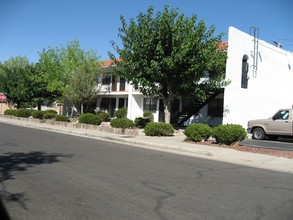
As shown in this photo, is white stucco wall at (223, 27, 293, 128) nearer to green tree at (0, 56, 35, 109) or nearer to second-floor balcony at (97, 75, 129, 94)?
second-floor balcony at (97, 75, 129, 94)

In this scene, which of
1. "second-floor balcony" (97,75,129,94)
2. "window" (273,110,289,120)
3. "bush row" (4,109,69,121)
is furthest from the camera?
"second-floor balcony" (97,75,129,94)

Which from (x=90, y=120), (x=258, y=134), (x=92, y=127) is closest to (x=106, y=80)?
(x=90, y=120)

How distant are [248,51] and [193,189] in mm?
18395

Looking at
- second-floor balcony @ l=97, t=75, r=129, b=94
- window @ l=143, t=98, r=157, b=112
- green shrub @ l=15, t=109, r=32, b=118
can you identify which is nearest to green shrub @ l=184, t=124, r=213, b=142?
window @ l=143, t=98, r=157, b=112

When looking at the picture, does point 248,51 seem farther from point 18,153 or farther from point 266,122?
point 18,153

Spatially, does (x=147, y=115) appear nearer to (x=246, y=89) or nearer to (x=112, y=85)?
(x=112, y=85)

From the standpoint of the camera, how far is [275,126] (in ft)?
58.0

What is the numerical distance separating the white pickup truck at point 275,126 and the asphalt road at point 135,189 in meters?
8.50

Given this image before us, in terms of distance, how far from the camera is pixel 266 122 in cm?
1806

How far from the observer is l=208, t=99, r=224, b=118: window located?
84.5ft

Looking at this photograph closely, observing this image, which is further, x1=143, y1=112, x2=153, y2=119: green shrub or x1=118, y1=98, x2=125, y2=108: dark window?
x1=118, y1=98, x2=125, y2=108: dark window

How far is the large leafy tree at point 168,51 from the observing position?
17859 millimetres

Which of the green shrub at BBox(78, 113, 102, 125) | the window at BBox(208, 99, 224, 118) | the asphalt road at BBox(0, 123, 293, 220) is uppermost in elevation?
the window at BBox(208, 99, 224, 118)

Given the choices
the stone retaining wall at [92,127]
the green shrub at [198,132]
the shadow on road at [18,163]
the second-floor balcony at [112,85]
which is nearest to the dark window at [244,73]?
the stone retaining wall at [92,127]
